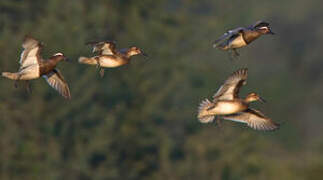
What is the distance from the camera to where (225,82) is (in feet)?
42.9

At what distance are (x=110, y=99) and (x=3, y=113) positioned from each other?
348 inches

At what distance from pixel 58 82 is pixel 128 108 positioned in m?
22.6

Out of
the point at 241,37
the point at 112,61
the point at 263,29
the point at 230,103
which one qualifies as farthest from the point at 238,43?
the point at 112,61

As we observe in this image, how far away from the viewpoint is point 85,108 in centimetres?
3484

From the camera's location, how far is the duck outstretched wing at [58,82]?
13.8 metres

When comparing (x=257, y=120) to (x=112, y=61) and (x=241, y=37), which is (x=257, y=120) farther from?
(x=112, y=61)

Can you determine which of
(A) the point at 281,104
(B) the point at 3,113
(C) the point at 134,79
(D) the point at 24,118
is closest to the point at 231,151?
(C) the point at 134,79

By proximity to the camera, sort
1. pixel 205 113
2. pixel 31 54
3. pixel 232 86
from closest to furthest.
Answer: pixel 31 54 → pixel 232 86 → pixel 205 113

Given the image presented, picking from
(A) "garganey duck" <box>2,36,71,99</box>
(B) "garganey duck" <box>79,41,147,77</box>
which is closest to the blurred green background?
(B) "garganey duck" <box>79,41,147,77</box>

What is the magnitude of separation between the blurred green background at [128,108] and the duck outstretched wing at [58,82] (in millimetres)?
12831

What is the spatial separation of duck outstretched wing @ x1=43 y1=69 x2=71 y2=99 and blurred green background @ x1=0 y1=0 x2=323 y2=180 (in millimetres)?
12831

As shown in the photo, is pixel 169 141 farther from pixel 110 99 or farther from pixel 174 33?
pixel 174 33

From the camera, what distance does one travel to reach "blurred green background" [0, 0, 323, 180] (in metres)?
31.6

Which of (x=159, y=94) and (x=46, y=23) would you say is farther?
(x=159, y=94)
